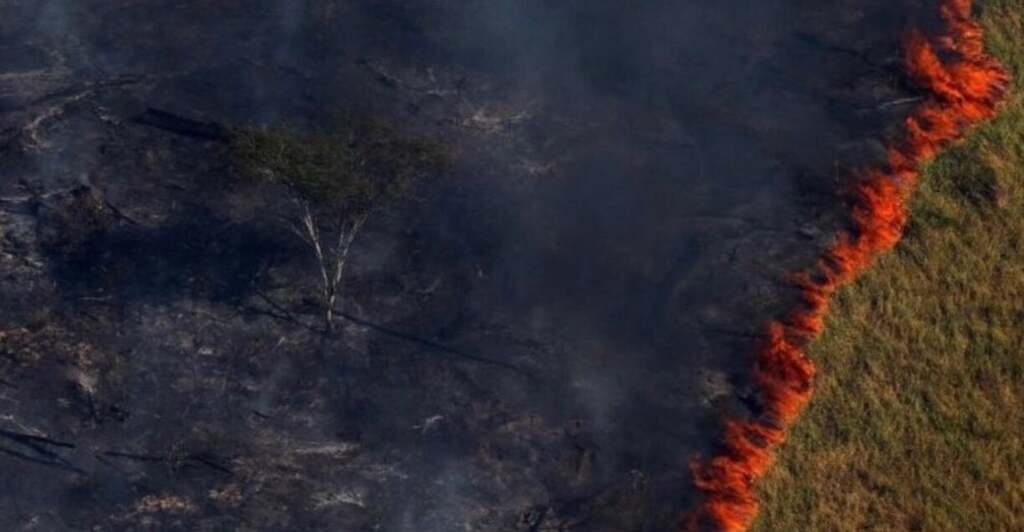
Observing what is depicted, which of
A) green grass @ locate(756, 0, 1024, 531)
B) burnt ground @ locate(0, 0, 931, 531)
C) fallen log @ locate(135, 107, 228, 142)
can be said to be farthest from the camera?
fallen log @ locate(135, 107, 228, 142)

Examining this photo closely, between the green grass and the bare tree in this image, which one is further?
the bare tree

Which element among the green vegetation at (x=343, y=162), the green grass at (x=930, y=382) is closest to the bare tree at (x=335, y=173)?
the green vegetation at (x=343, y=162)

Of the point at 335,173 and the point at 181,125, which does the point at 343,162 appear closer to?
the point at 335,173

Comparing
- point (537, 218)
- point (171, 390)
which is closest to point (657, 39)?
point (537, 218)

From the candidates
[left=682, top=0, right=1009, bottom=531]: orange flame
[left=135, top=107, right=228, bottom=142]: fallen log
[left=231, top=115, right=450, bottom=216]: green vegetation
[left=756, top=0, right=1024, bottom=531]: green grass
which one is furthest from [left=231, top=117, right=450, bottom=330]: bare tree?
[left=756, top=0, right=1024, bottom=531]: green grass

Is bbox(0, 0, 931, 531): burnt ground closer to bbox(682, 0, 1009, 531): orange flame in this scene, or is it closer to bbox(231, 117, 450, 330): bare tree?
bbox(682, 0, 1009, 531): orange flame

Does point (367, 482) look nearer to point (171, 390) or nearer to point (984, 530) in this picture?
point (171, 390)
